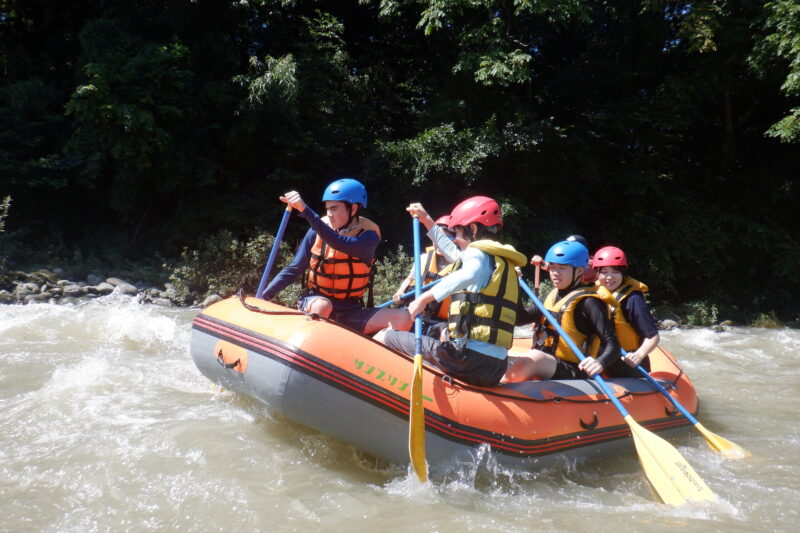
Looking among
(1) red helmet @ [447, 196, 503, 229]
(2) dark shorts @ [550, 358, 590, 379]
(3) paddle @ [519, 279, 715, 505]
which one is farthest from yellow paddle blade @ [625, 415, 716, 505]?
(1) red helmet @ [447, 196, 503, 229]

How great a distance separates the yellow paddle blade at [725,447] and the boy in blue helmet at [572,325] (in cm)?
78

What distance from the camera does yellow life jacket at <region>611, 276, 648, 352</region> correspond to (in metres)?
3.84

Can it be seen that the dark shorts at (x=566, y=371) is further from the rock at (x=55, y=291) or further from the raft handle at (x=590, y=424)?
the rock at (x=55, y=291)

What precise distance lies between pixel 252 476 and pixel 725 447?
280cm

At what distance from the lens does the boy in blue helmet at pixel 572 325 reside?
3.40 m

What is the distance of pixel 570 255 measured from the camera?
348cm

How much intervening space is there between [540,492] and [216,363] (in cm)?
181

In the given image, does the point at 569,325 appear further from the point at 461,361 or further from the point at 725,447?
the point at 725,447

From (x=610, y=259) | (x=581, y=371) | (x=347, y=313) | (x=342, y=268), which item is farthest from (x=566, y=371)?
(x=342, y=268)

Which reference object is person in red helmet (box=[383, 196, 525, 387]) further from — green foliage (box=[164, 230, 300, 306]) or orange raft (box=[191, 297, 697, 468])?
green foliage (box=[164, 230, 300, 306])

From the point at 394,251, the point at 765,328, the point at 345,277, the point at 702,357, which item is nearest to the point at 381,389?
the point at 345,277

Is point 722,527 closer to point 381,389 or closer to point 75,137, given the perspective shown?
point 381,389

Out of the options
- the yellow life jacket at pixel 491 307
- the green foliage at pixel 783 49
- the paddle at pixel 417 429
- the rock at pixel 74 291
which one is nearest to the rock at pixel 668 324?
the green foliage at pixel 783 49

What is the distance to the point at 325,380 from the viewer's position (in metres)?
2.71
